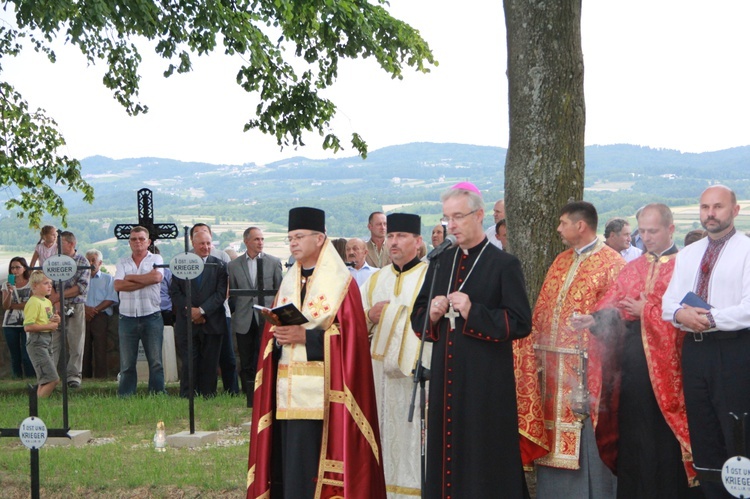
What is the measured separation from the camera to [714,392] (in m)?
6.26

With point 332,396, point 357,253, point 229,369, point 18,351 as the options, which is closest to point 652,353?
point 332,396

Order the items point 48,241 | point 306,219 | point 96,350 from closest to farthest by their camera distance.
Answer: point 306,219
point 48,241
point 96,350

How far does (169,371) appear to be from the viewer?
14.9 meters

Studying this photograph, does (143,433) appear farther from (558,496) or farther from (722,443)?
(722,443)

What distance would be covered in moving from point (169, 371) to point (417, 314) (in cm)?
917

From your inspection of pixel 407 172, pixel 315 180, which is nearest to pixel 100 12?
pixel 407 172

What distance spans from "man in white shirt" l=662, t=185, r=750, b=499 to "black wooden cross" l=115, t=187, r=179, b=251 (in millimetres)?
12972

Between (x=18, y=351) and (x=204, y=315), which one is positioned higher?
(x=204, y=315)

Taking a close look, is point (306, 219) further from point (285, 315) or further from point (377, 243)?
point (377, 243)

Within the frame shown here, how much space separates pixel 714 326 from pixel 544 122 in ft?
8.22

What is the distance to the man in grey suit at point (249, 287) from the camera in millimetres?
12445

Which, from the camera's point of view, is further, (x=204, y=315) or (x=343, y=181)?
(x=343, y=181)

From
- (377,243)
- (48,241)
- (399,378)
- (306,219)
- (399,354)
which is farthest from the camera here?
(48,241)

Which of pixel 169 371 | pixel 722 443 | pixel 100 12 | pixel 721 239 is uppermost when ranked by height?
pixel 100 12
